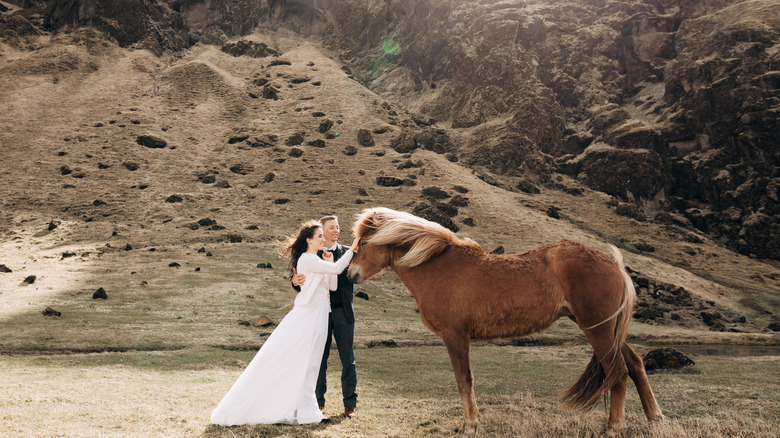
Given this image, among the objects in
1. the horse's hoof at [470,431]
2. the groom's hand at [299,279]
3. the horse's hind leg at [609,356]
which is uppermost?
the horse's hind leg at [609,356]

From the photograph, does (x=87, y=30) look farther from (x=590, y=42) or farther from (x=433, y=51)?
(x=590, y=42)

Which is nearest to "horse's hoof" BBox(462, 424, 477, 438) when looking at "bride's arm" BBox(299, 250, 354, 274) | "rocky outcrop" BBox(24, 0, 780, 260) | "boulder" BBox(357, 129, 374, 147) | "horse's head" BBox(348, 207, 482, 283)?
"horse's head" BBox(348, 207, 482, 283)

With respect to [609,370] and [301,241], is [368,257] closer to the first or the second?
[301,241]

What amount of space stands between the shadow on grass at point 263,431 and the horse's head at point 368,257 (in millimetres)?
2513

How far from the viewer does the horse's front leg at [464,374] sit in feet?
21.0

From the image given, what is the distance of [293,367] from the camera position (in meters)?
7.50

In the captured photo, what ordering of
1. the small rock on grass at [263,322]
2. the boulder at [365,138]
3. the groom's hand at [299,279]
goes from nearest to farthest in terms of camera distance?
the groom's hand at [299,279] → the small rock on grass at [263,322] → the boulder at [365,138]

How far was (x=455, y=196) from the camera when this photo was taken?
64625 millimetres

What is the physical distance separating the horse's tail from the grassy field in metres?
0.49

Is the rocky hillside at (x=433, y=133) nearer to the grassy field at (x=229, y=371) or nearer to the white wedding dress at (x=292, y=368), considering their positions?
the grassy field at (x=229, y=371)

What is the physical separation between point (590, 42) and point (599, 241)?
74.8 meters

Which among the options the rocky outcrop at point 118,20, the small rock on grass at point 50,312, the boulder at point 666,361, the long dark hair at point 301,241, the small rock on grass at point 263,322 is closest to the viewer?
the long dark hair at point 301,241

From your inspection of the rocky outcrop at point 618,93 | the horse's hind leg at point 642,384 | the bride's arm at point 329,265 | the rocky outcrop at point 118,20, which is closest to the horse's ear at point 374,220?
the bride's arm at point 329,265

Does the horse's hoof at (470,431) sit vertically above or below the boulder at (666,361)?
above
